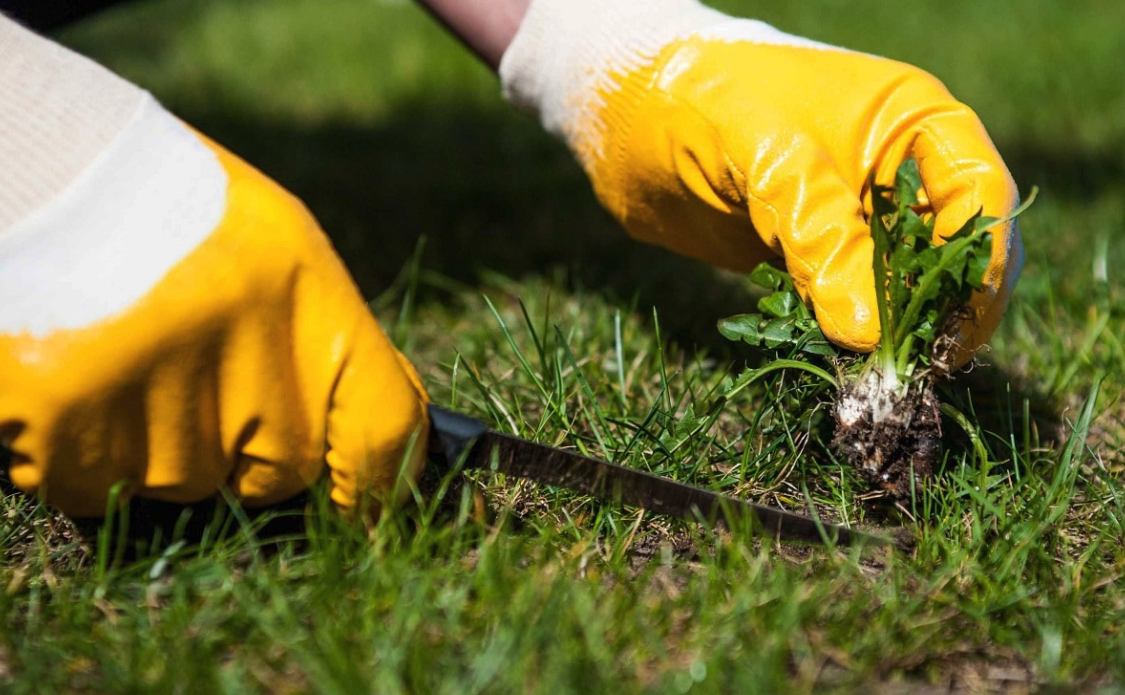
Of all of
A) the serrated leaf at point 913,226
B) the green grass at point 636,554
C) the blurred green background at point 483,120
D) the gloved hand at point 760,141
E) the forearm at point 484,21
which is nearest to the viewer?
the green grass at point 636,554

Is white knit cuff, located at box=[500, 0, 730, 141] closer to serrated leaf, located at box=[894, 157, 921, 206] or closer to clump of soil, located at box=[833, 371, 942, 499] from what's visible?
serrated leaf, located at box=[894, 157, 921, 206]

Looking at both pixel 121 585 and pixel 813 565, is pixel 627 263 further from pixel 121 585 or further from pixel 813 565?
pixel 121 585

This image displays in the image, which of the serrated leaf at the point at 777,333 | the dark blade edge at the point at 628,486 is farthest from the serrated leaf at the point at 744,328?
the dark blade edge at the point at 628,486

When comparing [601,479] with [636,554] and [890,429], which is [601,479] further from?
[890,429]

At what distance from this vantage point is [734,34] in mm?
1720

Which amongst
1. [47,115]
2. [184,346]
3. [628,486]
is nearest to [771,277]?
[628,486]

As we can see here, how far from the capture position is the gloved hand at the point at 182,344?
1.17 m

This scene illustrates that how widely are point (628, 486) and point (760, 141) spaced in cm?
59

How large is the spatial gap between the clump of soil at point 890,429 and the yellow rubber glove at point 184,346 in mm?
623

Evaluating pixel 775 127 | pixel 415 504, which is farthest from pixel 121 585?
pixel 775 127

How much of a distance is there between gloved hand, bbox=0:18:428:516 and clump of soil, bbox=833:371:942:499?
2.04 ft

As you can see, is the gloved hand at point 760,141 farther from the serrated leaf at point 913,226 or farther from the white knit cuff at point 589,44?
the serrated leaf at point 913,226

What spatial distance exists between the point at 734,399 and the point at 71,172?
113cm

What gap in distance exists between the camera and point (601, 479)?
1.44 metres
